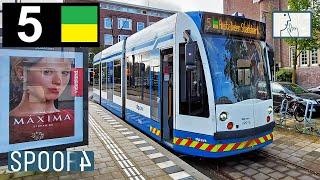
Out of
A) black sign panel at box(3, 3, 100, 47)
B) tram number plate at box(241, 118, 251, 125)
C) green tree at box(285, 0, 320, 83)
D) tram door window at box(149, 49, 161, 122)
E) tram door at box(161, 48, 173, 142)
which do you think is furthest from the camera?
green tree at box(285, 0, 320, 83)

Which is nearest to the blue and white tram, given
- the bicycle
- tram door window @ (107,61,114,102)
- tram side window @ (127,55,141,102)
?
tram side window @ (127,55,141,102)

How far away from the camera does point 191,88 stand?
6273mm

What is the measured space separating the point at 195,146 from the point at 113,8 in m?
50.5

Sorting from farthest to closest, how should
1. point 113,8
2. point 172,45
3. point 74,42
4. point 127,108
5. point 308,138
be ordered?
1. point 113,8
2. point 127,108
3. point 308,138
4. point 172,45
5. point 74,42

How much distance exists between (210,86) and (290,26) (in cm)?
1027

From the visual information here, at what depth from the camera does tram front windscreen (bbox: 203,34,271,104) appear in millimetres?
6027

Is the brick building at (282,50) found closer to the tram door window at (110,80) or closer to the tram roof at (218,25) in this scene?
the tram door window at (110,80)

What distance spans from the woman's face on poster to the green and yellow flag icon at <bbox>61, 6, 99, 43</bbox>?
57cm

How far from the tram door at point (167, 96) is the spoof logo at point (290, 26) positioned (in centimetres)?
881

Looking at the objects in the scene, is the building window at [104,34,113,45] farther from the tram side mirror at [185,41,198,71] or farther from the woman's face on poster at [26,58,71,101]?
the woman's face on poster at [26,58,71,101]

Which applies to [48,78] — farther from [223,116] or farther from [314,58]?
[314,58]

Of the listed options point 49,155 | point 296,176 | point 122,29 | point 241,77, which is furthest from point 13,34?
point 122,29

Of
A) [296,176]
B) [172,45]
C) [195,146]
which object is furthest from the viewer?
[172,45]

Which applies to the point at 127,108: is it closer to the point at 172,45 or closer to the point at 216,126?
the point at 172,45
